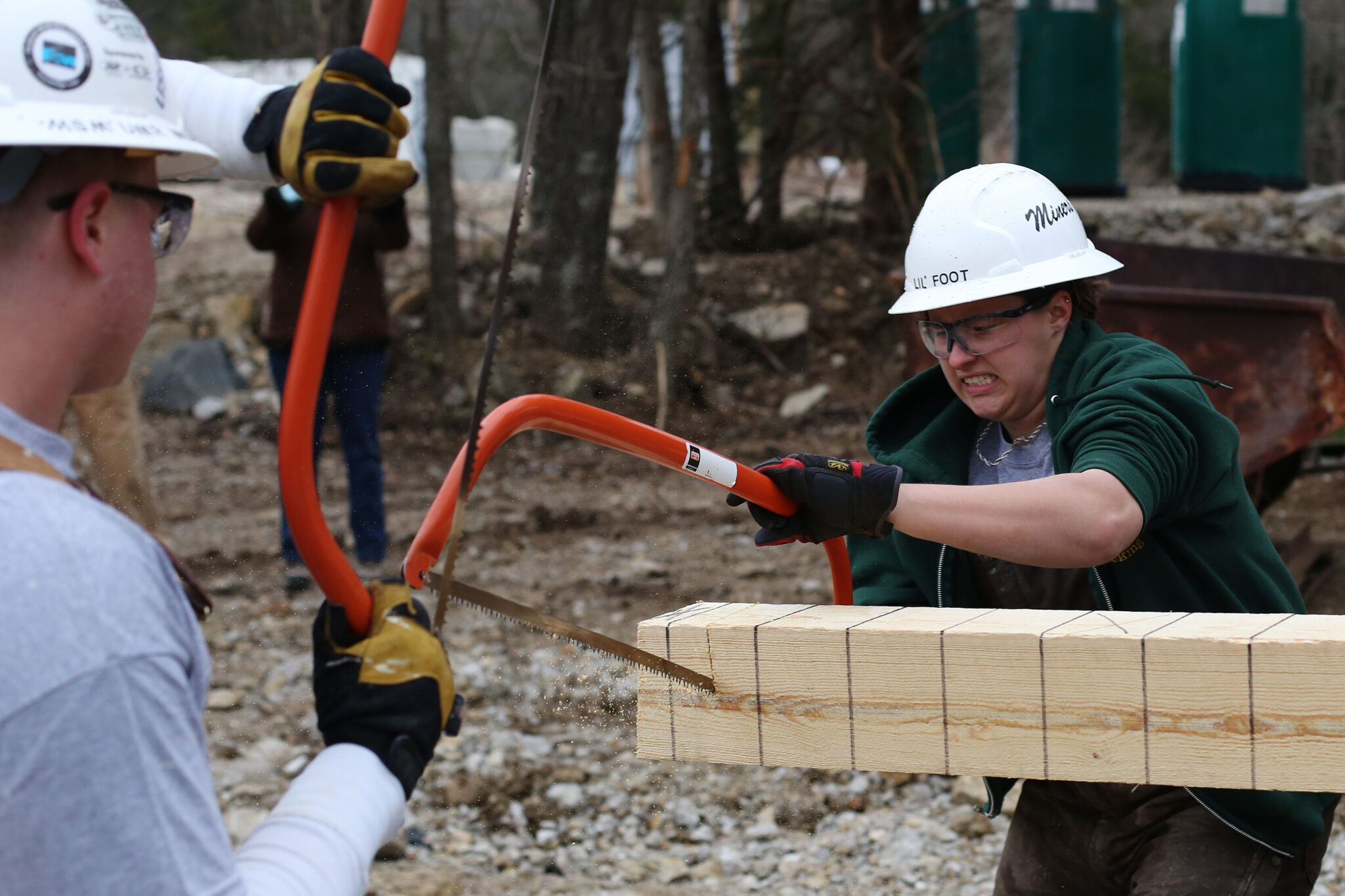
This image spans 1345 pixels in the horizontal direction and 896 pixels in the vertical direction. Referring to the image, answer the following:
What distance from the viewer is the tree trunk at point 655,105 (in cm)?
1196

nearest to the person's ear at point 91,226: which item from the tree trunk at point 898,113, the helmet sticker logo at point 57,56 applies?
the helmet sticker logo at point 57,56

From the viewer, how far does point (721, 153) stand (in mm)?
11719

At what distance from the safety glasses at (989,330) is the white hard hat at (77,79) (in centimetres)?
158

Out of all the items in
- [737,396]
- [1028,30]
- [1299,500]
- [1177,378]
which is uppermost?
[1028,30]

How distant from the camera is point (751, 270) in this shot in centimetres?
1145

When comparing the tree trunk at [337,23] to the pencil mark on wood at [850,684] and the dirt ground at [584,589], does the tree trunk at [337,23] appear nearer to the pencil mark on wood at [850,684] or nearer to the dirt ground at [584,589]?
the dirt ground at [584,589]

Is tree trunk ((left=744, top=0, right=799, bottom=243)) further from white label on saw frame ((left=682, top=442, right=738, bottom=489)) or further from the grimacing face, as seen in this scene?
white label on saw frame ((left=682, top=442, right=738, bottom=489))

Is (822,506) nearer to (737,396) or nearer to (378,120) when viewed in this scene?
(378,120)

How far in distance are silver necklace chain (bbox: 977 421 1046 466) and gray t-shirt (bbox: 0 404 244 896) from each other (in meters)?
1.86

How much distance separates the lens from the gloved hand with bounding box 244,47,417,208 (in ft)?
5.82

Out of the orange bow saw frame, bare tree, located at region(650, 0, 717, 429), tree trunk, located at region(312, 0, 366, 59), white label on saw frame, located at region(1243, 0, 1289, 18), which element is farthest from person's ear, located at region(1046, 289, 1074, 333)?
white label on saw frame, located at region(1243, 0, 1289, 18)

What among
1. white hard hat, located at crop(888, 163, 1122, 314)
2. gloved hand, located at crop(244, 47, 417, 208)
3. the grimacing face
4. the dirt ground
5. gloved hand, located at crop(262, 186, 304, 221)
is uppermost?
gloved hand, located at crop(262, 186, 304, 221)

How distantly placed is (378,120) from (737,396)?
27.0ft

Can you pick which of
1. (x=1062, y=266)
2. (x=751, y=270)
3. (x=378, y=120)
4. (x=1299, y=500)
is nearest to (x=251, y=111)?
(x=378, y=120)
